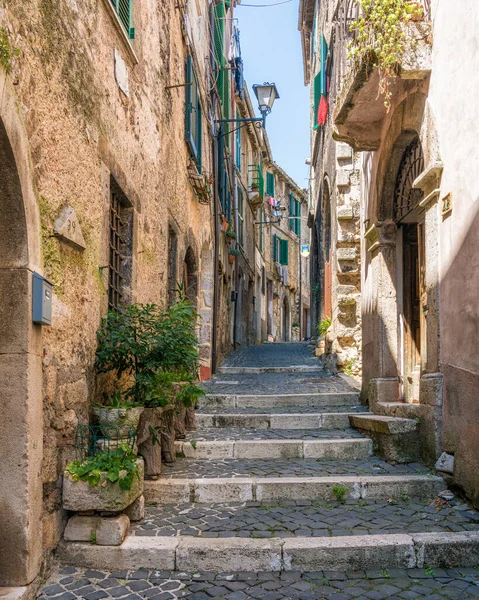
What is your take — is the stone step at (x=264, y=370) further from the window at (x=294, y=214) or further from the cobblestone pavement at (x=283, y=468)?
the window at (x=294, y=214)

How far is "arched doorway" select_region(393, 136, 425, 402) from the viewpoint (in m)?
6.57

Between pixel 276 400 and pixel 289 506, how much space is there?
3.14m

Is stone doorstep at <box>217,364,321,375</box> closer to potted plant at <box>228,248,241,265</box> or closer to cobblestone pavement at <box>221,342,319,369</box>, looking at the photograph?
cobblestone pavement at <box>221,342,319,369</box>

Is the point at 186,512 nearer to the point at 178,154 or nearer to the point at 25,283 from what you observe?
the point at 25,283

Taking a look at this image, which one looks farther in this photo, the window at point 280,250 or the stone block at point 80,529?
the window at point 280,250

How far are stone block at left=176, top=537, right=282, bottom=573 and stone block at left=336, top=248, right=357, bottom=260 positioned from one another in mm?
6858

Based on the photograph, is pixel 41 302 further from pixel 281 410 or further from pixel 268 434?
pixel 281 410

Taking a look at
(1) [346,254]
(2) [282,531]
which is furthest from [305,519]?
(1) [346,254]

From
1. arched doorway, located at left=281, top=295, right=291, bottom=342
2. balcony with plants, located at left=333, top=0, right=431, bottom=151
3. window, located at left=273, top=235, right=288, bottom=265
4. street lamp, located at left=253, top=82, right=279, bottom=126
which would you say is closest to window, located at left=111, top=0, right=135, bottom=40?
balcony with plants, located at left=333, top=0, right=431, bottom=151

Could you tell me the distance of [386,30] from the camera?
504 cm

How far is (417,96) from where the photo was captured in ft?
18.0

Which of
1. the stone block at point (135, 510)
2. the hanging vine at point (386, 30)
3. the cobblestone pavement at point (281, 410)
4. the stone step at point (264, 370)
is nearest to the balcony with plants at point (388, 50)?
the hanging vine at point (386, 30)

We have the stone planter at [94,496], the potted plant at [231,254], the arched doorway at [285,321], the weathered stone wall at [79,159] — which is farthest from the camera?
the arched doorway at [285,321]

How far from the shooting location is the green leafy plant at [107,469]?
3.70 m
